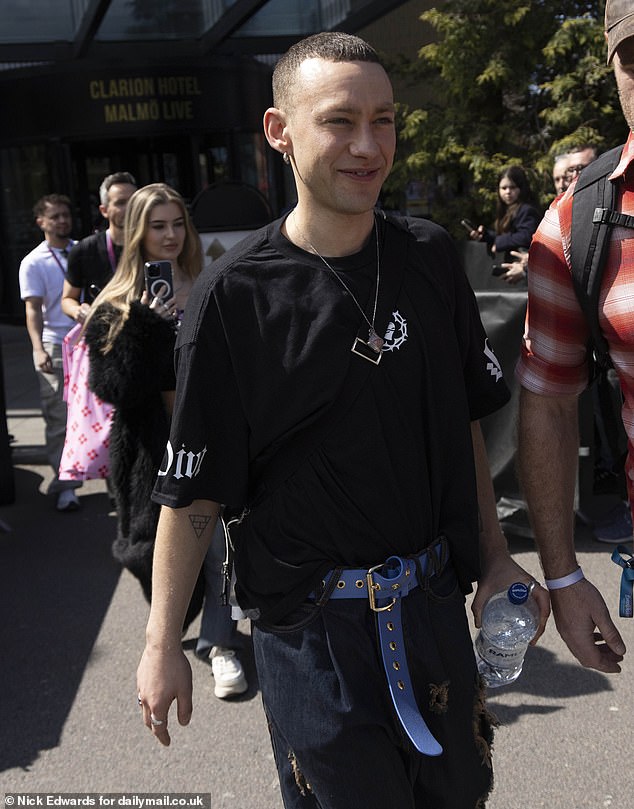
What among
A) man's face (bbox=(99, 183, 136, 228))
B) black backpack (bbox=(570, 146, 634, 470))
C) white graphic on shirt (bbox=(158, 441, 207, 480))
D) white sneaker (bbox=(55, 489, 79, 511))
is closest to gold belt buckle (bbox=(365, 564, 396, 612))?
white graphic on shirt (bbox=(158, 441, 207, 480))

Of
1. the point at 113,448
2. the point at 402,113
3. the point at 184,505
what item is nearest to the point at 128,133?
the point at 402,113

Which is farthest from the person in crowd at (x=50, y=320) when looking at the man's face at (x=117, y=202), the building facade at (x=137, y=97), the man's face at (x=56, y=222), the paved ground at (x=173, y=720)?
the building facade at (x=137, y=97)

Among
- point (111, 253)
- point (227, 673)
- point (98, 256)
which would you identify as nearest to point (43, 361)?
point (98, 256)

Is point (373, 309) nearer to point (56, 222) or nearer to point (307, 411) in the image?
point (307, 411)

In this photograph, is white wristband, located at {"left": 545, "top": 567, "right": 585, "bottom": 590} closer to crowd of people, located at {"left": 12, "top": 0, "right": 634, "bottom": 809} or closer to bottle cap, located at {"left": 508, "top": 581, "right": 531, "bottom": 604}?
crowd of people, located at {"left": 12, "top": 0, "right": 634, "bottom": 809}

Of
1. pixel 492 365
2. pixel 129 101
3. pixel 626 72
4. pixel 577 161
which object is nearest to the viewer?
pixel 626 72

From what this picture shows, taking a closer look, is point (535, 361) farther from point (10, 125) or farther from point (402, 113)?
point (10, 125)

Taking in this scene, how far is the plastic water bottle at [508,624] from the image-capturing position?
2.12m

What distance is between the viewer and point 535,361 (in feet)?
7.38

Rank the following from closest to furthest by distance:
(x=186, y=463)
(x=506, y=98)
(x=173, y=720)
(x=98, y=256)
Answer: (x=186, y=463) < (x=173, y=720) < (x=98, y=256) < (x=506, y=98)

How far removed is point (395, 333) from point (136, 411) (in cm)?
234

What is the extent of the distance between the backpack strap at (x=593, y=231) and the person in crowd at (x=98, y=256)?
12.1 ft

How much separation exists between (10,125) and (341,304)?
15688 millimetres

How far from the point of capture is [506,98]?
11.8 metres
